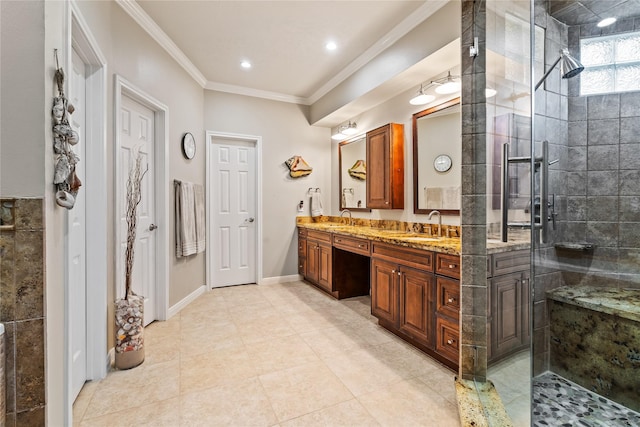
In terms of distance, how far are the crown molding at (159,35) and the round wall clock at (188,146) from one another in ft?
2.40

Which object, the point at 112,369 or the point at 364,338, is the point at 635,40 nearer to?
the point at 364,338

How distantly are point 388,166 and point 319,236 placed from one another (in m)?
1.23

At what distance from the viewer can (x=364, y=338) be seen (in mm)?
2488

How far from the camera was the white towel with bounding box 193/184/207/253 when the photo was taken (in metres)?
3.43

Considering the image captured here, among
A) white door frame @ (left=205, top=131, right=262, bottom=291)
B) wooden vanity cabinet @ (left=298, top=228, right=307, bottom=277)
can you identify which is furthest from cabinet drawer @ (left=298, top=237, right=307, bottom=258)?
white door frame @ (left=205, top=131, right=262, bottom=291)

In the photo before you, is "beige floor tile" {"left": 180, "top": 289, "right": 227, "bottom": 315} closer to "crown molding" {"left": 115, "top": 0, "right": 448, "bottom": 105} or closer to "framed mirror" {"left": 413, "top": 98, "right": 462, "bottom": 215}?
"framed mirror" {"left": 413, "top": 98, "right": 462, "bottom": 215}

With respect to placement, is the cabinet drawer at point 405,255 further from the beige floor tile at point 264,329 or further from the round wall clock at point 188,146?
the round wall clock at point 188,146

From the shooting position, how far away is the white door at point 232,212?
3.95 metres

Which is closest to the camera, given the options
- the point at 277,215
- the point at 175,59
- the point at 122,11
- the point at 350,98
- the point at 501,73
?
the point at 501,73

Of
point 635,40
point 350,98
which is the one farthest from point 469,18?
point 350,98

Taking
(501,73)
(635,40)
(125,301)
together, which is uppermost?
(635,40)

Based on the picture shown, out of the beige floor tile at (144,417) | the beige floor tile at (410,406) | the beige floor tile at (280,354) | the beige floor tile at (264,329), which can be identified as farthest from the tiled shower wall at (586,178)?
the beige floor tile at (144,417)

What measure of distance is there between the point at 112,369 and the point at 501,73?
3.16m

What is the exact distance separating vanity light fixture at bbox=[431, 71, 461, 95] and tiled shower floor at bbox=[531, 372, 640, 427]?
2.11 m
